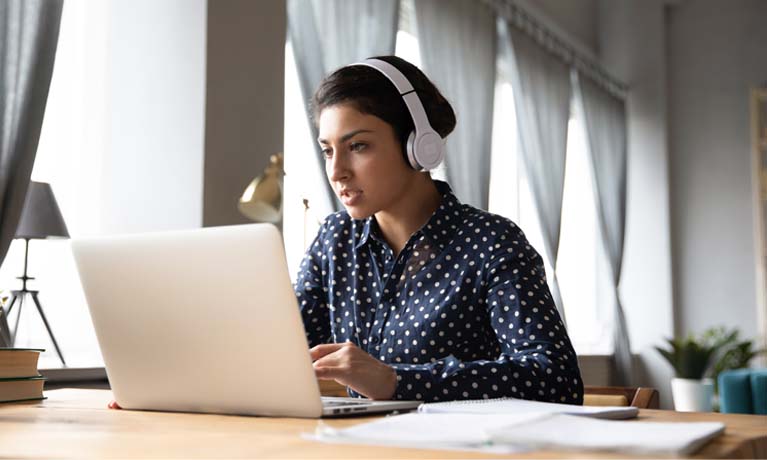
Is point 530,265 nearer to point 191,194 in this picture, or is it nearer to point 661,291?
point 191,194

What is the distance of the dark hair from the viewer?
1743 mm

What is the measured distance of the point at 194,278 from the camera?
1198mm

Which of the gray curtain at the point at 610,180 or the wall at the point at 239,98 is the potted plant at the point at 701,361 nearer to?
the gray curtain at the point at 610,180

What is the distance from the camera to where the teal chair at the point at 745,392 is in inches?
170

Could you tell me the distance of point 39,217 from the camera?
94.8 inches

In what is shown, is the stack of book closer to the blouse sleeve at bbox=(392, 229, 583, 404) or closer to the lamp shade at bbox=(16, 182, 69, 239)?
the blouse sleeve at bbox=(392, 229, 583, 404)

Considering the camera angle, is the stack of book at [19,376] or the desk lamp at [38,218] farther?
the desk lamp at [38,218]

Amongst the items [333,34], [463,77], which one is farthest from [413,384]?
[463,77]

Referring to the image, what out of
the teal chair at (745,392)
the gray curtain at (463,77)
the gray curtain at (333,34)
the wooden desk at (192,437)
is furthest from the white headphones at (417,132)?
the teal chair at (745,392)

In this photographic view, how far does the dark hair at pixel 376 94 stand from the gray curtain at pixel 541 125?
3.49 m

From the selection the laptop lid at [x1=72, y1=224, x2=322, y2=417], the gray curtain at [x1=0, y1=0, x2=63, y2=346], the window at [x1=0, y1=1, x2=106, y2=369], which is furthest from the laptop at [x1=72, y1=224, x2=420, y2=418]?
the window at [x1=0, y1=1, x2=106, y2=369]

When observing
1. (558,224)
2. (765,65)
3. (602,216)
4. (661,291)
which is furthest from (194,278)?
(765,65)

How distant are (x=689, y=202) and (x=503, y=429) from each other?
6.79 metres

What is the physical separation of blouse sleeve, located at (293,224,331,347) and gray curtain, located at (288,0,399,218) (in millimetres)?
1373
